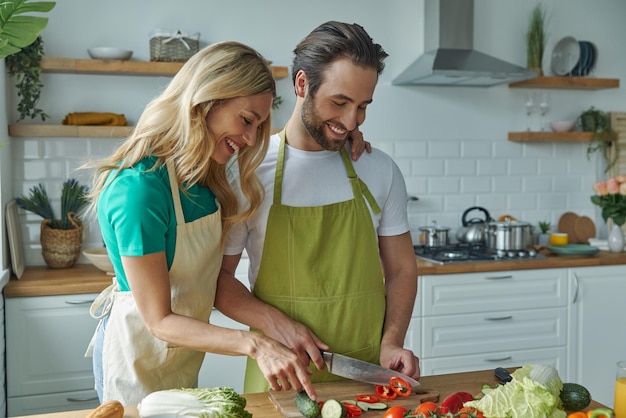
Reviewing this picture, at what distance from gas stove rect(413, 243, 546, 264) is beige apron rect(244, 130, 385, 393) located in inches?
75.0

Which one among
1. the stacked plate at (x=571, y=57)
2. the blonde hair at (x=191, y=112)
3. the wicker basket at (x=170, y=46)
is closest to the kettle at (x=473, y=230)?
the stacked plate at (x=571, y=57)

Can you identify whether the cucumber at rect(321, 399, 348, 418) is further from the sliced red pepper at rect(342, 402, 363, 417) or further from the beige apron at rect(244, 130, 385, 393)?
the beige apron at rect(244, 130, 385, 393)

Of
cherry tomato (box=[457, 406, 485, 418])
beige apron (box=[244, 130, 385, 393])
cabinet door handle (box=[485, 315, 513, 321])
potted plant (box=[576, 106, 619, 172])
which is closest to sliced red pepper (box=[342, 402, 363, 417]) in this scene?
cherry tomato (box=[457, 406, 485, 418])

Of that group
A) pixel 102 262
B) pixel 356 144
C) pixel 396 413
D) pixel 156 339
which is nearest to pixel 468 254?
pixel 102 262

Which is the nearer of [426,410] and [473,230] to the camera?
[426,410]

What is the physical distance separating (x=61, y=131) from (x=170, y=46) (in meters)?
0.74

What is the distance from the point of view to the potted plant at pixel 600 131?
4801mm

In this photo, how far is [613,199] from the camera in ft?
14.6

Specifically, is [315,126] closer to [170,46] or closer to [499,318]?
[170,46]

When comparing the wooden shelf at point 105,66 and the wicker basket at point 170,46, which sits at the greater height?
the wicker basket at point 170,46

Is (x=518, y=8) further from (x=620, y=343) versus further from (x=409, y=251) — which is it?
(x=409, y=251)

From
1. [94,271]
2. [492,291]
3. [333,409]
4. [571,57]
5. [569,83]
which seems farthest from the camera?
[571,57]

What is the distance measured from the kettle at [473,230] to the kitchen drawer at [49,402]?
2.38m

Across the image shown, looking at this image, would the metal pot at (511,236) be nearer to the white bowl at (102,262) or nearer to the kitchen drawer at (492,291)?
the kitchen drawer at (492,291)
